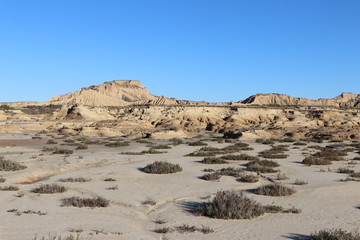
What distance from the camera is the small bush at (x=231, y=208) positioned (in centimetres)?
770

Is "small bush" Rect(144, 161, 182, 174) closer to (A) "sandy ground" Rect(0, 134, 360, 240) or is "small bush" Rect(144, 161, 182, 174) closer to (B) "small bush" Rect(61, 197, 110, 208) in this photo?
(A) "sandy ground" Rect(0, 134, 360, 240)

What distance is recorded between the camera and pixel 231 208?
7727 millimetres

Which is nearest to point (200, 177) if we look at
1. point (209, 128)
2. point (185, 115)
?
point (209, 128)

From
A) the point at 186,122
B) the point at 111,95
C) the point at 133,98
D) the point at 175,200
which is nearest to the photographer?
the point at 175,200

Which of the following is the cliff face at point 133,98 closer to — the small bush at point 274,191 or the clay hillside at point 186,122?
the clay hillside at point 186,122

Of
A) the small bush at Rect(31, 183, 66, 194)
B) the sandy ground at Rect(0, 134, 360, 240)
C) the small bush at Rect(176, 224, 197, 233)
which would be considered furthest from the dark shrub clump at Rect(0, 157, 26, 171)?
the small bush at Rect(176, 224, 197, 233)

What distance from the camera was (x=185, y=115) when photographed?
6631cm

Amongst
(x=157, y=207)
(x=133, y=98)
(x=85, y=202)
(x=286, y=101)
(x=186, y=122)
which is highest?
(x=133, y=98)

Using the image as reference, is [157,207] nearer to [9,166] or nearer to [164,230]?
[164,230]

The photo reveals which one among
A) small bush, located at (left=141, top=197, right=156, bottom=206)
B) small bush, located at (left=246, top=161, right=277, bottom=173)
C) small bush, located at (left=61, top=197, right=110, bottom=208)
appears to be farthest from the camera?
small bush, located at (left=246, top=161, right=277, bottom=173)

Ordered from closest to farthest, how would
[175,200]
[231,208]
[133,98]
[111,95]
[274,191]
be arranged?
[231,208]
[175,200]
[274,191]
[111,95]
[133,98]

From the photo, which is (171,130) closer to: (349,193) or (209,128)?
(209,128)

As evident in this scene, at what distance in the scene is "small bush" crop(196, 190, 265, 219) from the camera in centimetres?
770

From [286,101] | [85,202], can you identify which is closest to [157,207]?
[85,202]
